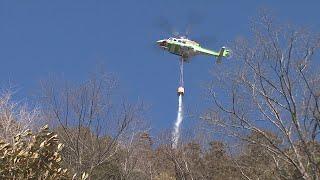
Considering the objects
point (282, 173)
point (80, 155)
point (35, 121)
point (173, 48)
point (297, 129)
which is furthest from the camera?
point (173, 48)

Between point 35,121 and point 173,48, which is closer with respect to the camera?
point 35,121

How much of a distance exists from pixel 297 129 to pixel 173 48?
76.8 feet

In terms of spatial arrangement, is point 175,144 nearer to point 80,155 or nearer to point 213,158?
point 213,158

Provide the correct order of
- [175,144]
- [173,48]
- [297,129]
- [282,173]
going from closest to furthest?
[297,129]
[282,173]
[175,144]
[173,48]

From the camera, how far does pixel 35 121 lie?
69.8 feet

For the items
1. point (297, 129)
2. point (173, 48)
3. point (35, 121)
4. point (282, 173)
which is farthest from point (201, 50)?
point (297, 129)

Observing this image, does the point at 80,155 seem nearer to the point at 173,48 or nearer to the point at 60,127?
the point at 60,127

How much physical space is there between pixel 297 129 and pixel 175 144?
1300cm

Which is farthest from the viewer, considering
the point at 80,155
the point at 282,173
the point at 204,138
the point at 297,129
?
the point at 204,138

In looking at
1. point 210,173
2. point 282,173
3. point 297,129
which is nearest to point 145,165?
point 210,173

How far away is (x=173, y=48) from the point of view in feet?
120

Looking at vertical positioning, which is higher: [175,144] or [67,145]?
[175,144]

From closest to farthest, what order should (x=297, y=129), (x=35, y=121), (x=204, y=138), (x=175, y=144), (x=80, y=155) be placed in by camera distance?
(x=297, y=129) < (x=80, y=155) < (x=35, y=121) < (x=204, y=138) < (x=175, y=144)

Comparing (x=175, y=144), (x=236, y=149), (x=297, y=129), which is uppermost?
(x=175, y=144)
